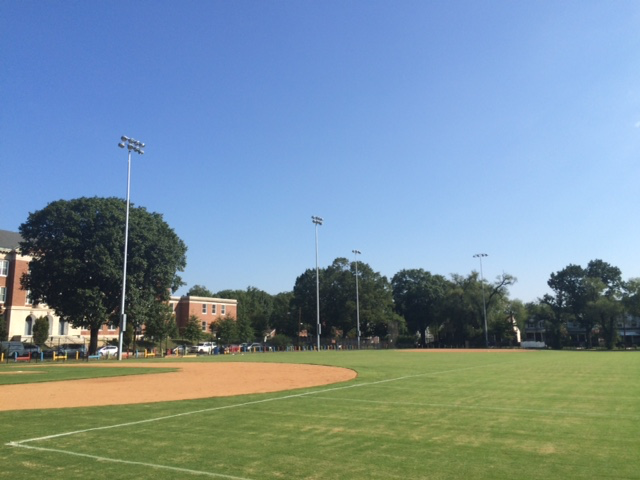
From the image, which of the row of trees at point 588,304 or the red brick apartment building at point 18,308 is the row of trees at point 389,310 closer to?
the row of trees at point 588,304

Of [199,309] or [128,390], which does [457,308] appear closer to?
[199,309]

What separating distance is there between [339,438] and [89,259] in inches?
1685

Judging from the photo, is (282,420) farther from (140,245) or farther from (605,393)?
(140,245)

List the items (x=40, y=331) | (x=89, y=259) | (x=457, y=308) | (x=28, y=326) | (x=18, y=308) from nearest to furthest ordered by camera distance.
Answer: (x=89, y=259) < (x=40, y=331) < (x=18, y=308) < (x=28, y=326) < (x=457, y=308)

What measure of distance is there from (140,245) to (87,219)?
5.47m

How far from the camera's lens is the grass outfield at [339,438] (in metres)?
7.00

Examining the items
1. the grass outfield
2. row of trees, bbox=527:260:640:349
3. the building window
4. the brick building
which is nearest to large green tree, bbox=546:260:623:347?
row of trees, bbox=527:260:640:349

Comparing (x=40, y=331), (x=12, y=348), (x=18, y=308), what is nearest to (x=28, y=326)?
(x=18, y=308)

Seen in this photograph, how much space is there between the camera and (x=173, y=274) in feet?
169

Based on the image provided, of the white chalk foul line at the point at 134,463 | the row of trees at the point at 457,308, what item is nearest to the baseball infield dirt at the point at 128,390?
the white chalk foul line at the point at 134,463

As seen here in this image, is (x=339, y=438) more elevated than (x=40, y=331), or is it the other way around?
(x=40, y=331)

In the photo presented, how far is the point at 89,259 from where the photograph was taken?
46031 millimetres

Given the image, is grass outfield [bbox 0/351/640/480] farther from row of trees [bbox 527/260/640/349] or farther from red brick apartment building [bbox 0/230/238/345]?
row of trees [bbox 527/260/640/349]

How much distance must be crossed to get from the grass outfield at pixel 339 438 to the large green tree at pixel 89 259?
35.8m
